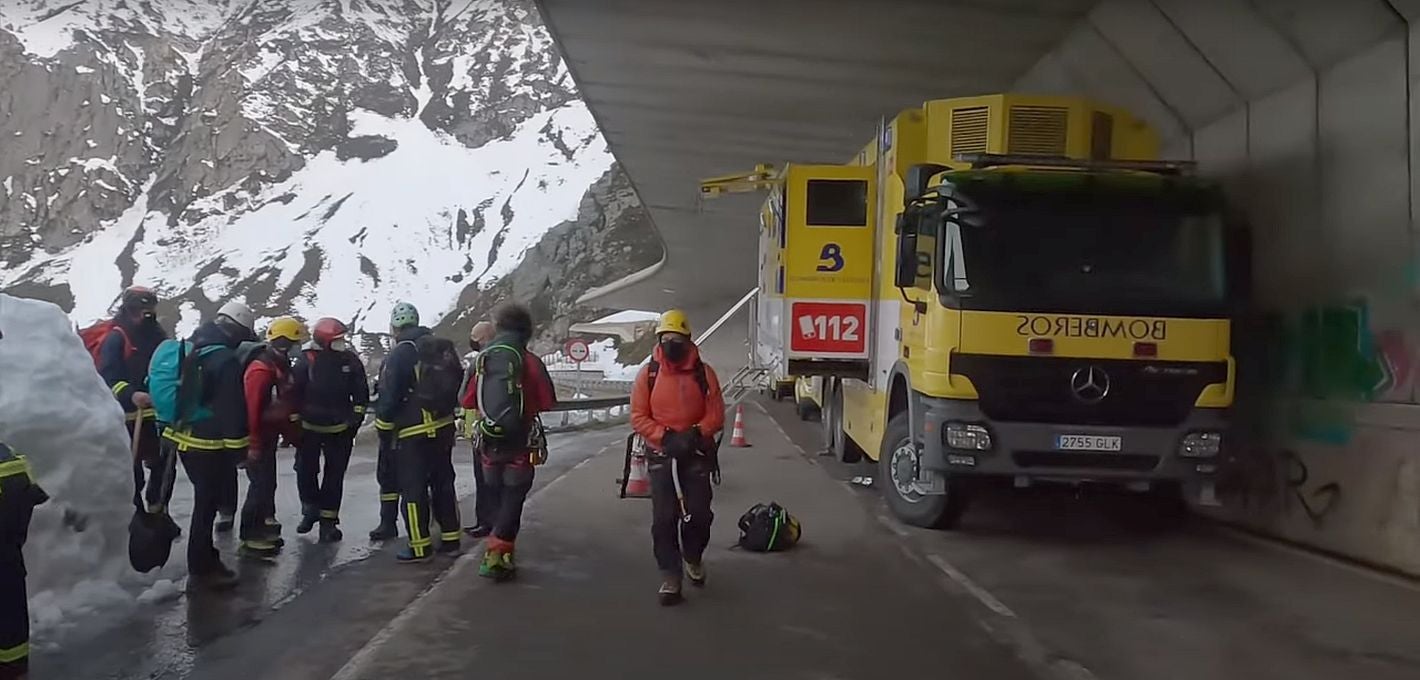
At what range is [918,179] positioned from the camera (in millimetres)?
9117

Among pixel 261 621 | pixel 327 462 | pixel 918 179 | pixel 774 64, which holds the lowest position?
pixel 261 621

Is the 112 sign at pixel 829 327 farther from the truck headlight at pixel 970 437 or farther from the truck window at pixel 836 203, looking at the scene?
the truck headlight at pixel 970 437

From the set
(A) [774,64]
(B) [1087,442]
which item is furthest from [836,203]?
(B) [1087,442]

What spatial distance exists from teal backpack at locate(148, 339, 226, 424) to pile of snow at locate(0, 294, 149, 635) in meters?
0.27

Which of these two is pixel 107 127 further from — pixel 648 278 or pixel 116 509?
pixel 116 509

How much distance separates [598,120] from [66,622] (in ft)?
52.1

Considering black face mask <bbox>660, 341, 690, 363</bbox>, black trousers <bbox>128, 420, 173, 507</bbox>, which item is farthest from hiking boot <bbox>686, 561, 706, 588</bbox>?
black trousers <bbox>128, 420, 173, 507</bbox>

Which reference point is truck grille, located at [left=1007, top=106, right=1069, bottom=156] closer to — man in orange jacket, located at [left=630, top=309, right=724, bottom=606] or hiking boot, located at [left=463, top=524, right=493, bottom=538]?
man in orange jacket, located at [left=630, top=309, right=724, bottom=606]

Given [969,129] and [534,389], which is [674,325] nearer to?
[534,389]

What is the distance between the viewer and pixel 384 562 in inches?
326

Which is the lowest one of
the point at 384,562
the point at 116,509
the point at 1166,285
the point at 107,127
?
the point at 384,562

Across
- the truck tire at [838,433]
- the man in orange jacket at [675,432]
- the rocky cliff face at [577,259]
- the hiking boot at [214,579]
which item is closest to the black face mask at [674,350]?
the man in orange jacket at [675,432]

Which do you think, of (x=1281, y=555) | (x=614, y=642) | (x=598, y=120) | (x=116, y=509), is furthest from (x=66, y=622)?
(x=598, y=120)

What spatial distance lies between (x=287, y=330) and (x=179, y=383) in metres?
1.44
